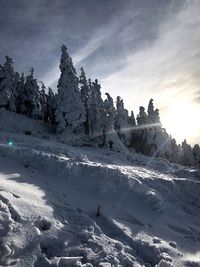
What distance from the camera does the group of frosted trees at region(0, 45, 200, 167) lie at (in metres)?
50.7

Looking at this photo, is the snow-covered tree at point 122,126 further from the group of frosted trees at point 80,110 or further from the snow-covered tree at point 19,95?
the snow-covered tree at point 19,95

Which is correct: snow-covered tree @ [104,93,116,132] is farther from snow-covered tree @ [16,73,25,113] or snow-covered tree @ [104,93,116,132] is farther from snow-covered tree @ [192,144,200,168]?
snow-covered tree @ [192,144,200,168]

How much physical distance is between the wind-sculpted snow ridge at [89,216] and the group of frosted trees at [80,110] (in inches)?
1278

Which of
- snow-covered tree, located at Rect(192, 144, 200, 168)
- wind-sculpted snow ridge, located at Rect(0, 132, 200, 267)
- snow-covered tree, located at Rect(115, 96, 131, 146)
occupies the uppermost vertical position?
snow-covered tree, located at Rect(115, 96, 131, 146)

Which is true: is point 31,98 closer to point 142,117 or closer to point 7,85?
point 7,85

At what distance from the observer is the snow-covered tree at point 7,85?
173ft

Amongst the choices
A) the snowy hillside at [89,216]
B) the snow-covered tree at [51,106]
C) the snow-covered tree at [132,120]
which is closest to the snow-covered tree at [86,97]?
the snow-covered tree at [51,106]

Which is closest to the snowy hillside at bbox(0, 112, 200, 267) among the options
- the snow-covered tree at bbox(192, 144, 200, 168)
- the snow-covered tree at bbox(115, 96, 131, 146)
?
the snow-covered tree at bbox(115, 96, 131, 146)

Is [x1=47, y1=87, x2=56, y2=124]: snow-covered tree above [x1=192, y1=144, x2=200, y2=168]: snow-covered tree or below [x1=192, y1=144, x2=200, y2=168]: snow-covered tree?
above

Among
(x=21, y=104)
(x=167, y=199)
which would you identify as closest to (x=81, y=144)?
(x=21, y=104)

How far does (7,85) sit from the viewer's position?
2098 inches

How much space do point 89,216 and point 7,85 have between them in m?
46.0

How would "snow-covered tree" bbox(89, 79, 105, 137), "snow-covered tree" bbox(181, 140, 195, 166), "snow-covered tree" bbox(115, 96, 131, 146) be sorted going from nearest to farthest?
"snow-covered tree" bbox(89, 79, 105, 137) < "snow-covered tree" bbox(115, 96, 131, 146) < "snow-covered tree" bbox(181, 140, 195, 166)

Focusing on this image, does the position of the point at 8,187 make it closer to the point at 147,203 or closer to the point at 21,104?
the point at 147,203
